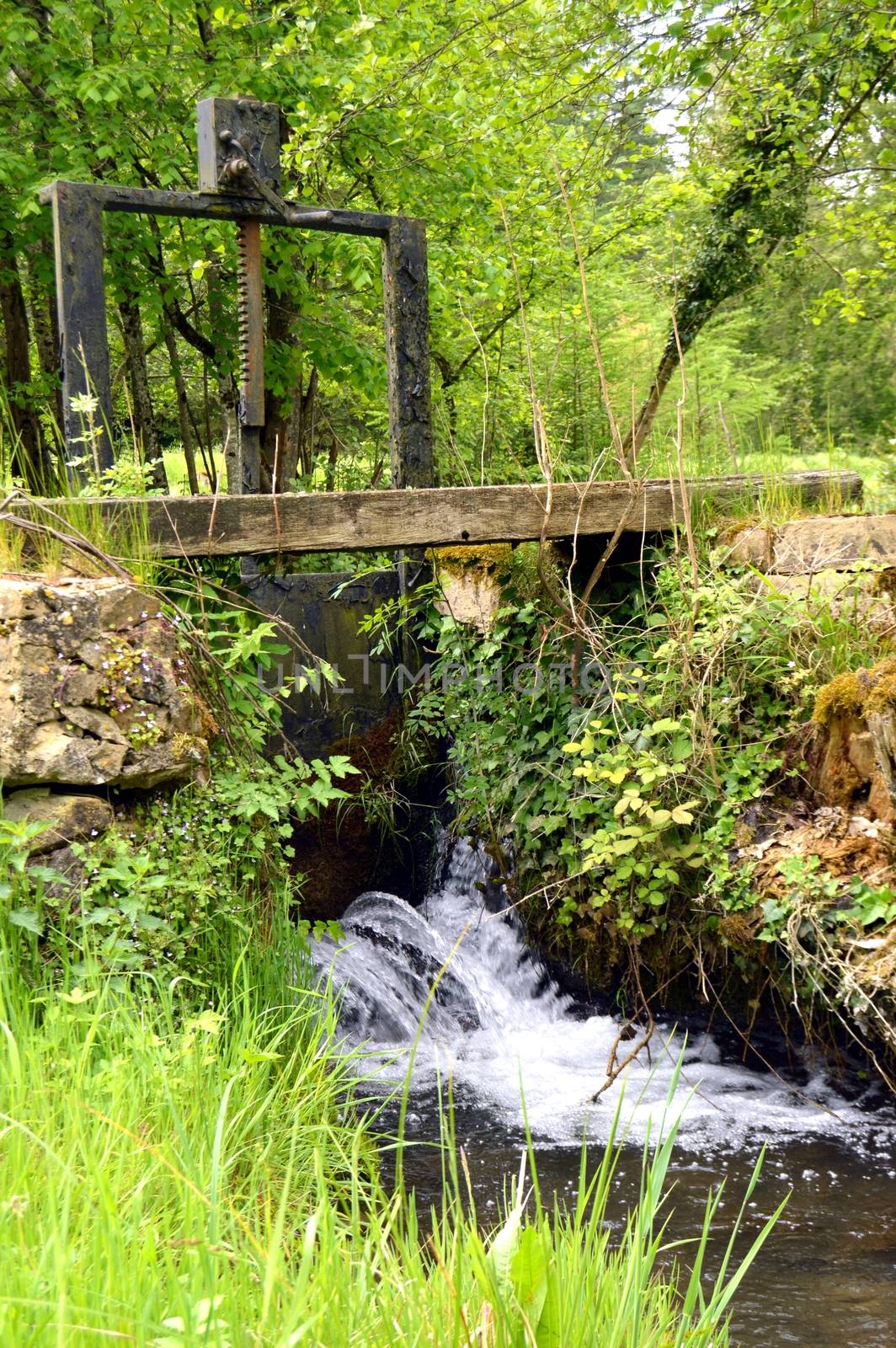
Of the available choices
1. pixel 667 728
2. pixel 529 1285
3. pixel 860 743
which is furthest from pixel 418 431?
pixel 529 1285

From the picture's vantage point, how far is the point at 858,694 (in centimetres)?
399

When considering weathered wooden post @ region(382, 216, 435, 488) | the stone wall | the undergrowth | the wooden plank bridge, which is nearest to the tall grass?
the stone wall

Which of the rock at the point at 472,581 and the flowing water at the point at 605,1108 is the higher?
the rock at the point at 472,581

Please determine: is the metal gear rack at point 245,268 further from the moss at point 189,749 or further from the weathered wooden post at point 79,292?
the moss at point 189,749

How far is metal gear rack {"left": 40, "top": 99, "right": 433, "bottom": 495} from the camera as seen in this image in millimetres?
4789

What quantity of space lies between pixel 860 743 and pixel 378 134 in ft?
18.8

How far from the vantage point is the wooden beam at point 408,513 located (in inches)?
148

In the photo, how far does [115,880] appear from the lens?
3.22 m

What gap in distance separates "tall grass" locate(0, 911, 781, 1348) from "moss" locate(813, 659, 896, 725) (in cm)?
220

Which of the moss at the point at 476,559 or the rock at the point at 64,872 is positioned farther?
the moss at the point at 476,559

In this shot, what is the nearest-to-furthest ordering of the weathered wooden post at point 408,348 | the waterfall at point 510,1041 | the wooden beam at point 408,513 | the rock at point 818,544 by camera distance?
the wooden beam at point 408,513 < the waterfall at point 510,1041 < the rock at point 818,544 < the weathered wooden post at point 408,348

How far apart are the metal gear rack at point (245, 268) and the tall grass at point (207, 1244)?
2422mm

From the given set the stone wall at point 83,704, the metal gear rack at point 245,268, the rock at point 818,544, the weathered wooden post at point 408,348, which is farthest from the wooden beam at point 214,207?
the rock at point 818,544

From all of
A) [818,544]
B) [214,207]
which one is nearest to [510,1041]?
[818,544]
